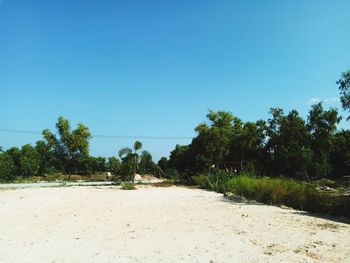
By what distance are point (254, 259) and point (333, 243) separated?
7.82 ft

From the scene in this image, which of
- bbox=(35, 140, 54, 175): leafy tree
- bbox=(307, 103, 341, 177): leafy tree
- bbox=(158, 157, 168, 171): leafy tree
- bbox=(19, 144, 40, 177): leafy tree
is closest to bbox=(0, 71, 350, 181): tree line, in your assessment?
bbox=(307, 103, 341, 177): leafy tree

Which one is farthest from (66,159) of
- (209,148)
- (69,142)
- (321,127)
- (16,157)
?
(321,127)

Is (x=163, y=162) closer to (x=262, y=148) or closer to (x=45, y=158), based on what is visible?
(x=45, y=158)

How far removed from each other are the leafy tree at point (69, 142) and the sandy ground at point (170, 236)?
3287 centimetres

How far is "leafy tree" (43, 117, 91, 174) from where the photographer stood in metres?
45.1

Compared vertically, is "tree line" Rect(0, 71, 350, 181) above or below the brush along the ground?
above

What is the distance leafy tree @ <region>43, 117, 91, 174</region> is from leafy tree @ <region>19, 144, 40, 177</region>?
3.73 meters

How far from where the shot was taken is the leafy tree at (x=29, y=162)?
1850 inches

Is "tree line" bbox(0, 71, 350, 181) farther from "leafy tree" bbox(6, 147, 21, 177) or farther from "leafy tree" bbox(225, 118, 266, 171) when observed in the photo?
"leafy tree" bbox(6, 147, 21, 177)

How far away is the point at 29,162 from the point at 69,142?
23.1ft

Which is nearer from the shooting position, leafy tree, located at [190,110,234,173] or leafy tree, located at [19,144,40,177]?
leafy tree, located at [190,110,234,173]

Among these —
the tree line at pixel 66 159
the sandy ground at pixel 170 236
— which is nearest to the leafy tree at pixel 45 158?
the tree line at pixel 66 159

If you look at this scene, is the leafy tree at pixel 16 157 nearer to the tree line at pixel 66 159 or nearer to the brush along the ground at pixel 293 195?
the tree line at pixel 66 159

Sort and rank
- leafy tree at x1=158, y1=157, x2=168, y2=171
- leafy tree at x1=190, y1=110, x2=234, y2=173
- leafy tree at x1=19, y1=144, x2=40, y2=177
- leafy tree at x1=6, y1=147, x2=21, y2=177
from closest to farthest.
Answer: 1. leafy tree at x1=190, y1=110, x2=234, y2=173
2. leafy tree at x1=19, y1=144, x2=40, y2=177
3. leafy tree at x1=6, y1=147, x2=21, y2=177
4. leafy tree at x1=158, y1=157, x2=168, y2=171
